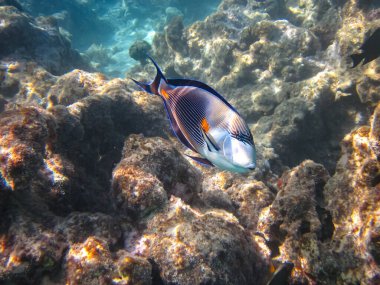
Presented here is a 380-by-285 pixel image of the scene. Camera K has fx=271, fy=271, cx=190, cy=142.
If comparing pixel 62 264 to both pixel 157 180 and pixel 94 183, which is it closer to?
pixel 157 180

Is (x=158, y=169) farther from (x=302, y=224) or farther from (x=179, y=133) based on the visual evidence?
(x=179, y=133)

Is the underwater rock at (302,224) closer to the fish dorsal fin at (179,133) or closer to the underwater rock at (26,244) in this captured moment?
the fish dorsal fin at (179,133)

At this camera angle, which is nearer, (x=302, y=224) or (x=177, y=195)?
(x=302, y=224)

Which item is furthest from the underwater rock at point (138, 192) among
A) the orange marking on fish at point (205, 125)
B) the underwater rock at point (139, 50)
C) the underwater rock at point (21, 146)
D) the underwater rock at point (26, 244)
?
the underwater rock at point (139, 50)

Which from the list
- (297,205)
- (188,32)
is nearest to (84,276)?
(297,205)

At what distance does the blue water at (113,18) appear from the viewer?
58.9 ft

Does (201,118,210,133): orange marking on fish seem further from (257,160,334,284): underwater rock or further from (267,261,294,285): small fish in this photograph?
(257,160,334,284): underwater rock

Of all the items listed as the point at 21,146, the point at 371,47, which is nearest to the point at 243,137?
the point at 21,146

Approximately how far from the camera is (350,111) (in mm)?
6176

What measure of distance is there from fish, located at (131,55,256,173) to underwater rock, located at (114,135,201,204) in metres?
1.92

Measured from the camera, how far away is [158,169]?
3326 mm

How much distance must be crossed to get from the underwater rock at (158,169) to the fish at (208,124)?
75.4 inches

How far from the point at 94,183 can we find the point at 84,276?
1904 mm

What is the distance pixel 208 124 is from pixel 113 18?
72.5 feet
